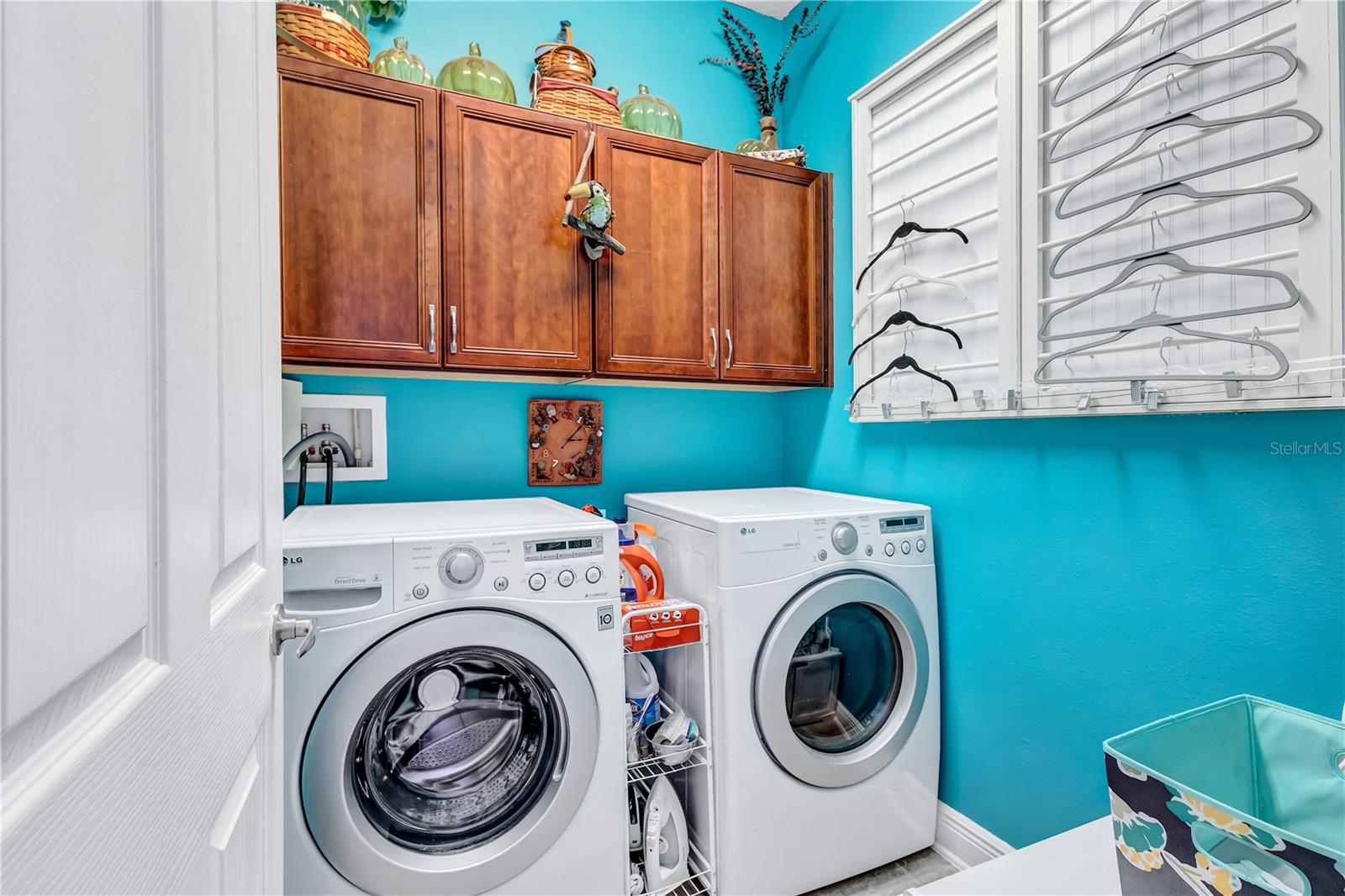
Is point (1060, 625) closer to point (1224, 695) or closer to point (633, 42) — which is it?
point (1224, 695)

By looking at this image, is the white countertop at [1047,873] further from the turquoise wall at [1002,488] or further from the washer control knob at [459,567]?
the washer control knob at [459,567]

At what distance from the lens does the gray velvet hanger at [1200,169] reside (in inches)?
41.6

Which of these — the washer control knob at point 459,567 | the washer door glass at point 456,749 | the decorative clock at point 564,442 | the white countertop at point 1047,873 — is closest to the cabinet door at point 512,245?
the decorative clock at point 564,442

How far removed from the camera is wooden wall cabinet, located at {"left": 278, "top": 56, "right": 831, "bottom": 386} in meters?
1.56

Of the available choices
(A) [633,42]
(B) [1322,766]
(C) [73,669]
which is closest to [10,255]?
(C) [73,669]

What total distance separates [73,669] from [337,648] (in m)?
1.02

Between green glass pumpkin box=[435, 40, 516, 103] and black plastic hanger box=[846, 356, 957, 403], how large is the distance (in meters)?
1.41

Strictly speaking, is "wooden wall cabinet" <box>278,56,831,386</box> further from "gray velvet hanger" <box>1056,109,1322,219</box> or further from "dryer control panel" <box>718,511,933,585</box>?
"gray velvet hanger" <box>1056,109,1322,219</box>

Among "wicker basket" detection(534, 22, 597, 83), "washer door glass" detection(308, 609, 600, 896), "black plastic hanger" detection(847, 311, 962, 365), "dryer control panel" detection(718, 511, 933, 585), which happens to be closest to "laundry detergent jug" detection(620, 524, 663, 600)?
"dryer control panel" detection(718, 511, 933, 585)

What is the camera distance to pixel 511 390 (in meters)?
2.14

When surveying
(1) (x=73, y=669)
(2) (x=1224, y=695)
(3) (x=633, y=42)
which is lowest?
(2) (x=1224, y=695)

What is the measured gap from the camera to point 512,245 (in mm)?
1772

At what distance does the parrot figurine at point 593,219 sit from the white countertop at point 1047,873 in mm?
1623

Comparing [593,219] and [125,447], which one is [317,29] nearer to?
[593,219]
